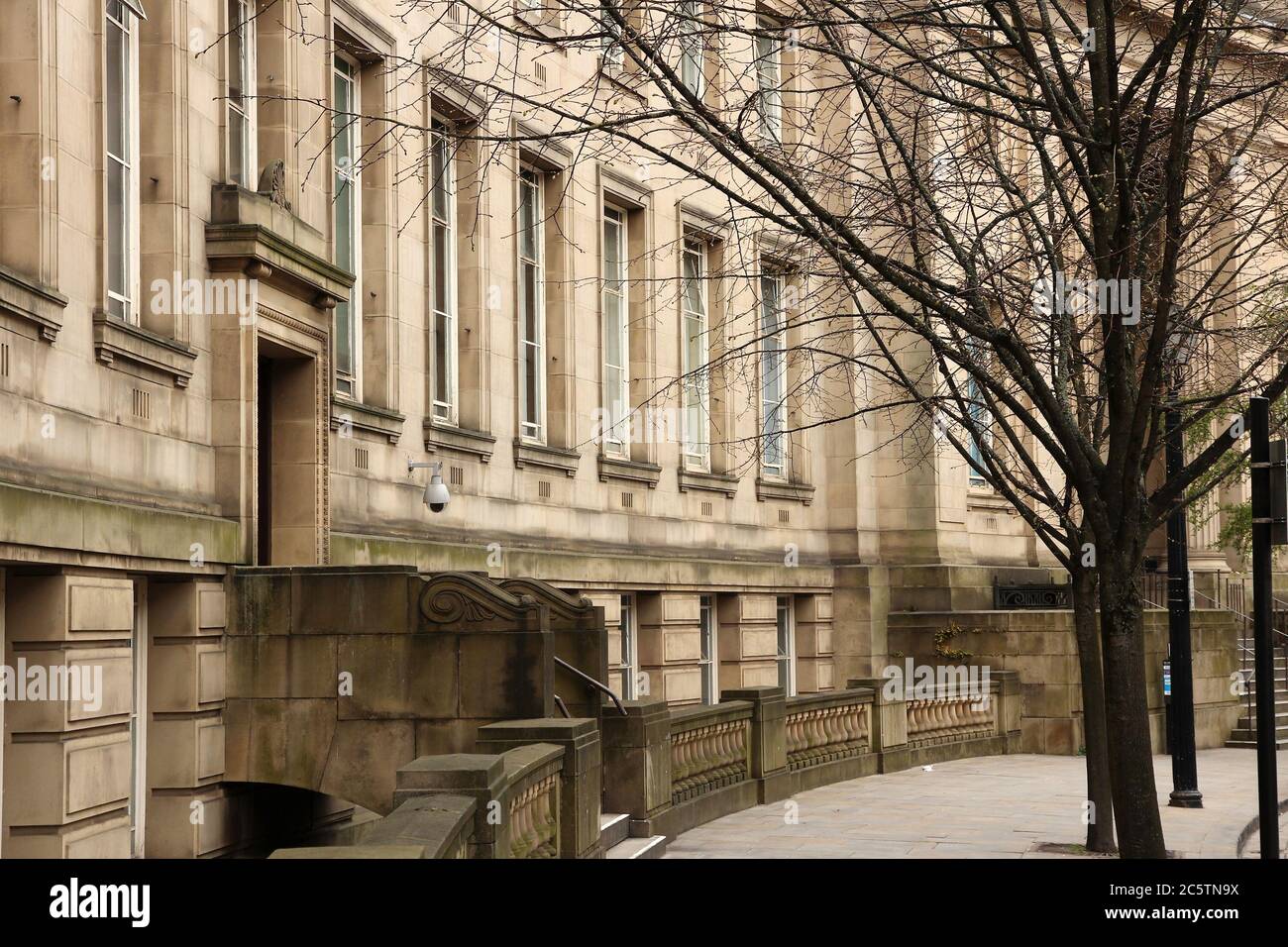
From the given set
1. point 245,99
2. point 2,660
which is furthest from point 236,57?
point 2,660

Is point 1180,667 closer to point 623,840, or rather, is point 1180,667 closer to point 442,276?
point 623,840

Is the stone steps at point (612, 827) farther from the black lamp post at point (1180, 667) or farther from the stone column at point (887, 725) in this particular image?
the stone column at point (887, 725)

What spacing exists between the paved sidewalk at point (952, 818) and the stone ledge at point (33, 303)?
725cm

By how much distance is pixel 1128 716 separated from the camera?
11938 millimetres

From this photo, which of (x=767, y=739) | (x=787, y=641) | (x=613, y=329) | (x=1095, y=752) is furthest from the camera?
(x=787, y=641)

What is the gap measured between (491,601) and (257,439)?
10.6 ft

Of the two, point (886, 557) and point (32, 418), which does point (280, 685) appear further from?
point (886, 557)

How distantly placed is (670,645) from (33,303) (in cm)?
1691

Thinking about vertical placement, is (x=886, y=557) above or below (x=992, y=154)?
below

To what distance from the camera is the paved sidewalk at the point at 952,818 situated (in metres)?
17.2

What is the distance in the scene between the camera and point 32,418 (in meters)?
12.6

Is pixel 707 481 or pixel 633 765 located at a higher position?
pixel 707 481

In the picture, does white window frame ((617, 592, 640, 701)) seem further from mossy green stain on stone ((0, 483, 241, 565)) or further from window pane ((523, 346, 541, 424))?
mossy green stain on stone ((0, 483, 241, 565))
